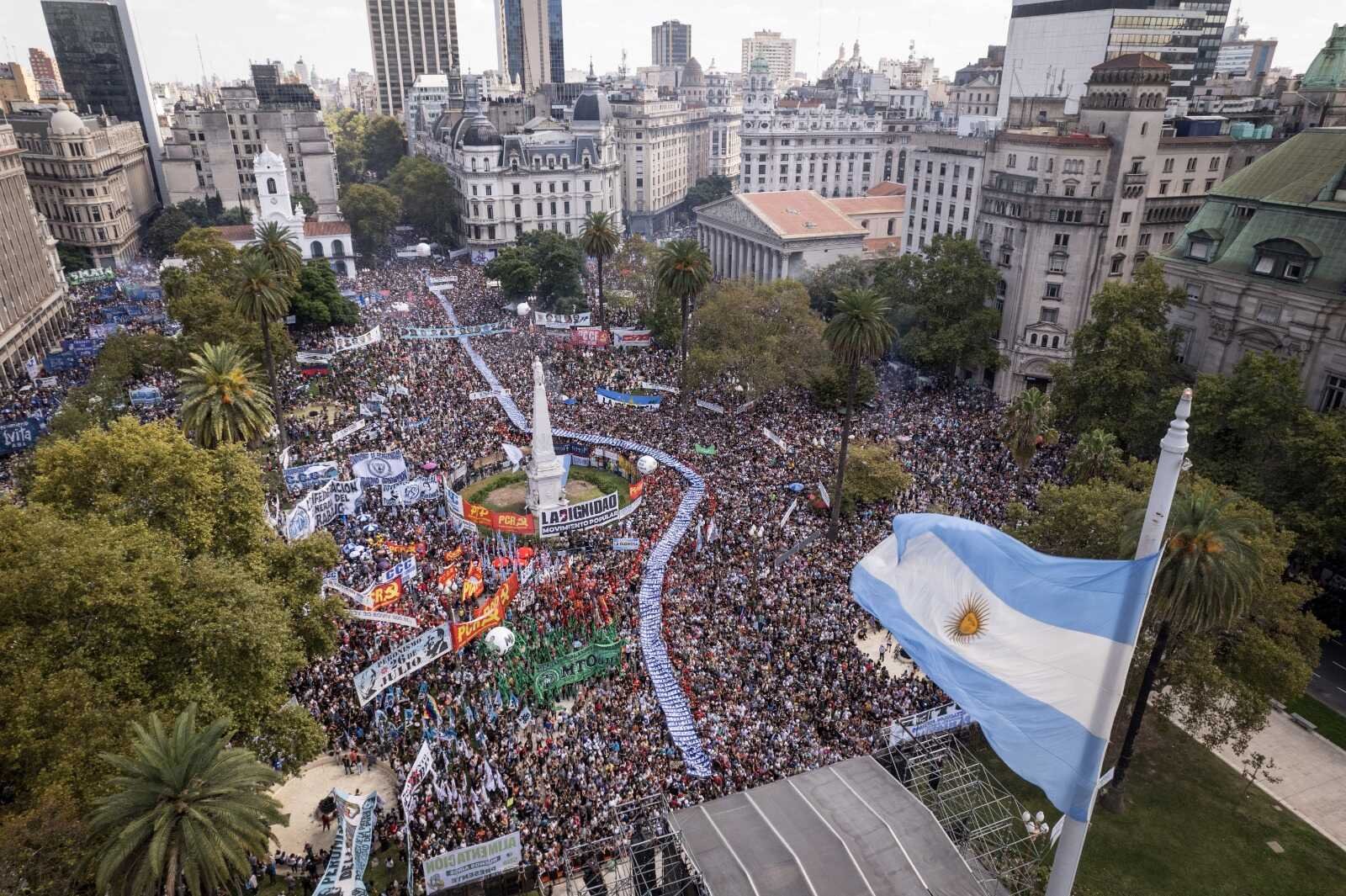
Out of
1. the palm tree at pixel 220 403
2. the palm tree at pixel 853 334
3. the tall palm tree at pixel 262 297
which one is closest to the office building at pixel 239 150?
the tall palm tree at pixel 262 297

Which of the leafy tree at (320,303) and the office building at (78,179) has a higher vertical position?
the office building at (78,179)

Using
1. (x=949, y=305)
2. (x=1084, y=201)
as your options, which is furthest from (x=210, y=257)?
(x=1084, y=201)

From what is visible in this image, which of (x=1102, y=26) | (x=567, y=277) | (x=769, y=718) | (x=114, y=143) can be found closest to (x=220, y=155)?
(x=114, y=143)

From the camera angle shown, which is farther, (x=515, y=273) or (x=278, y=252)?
(x=515, y=273)

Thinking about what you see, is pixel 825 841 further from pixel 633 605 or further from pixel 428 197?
pixel 428 197

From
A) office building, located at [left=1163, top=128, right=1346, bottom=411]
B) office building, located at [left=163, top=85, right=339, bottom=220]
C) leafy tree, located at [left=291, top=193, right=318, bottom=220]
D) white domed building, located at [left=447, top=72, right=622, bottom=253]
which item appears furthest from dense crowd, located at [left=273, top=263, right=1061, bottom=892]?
office building, located at [left=163, top=85, right=339, bottom=220]

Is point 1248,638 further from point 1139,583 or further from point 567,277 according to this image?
point 567,277

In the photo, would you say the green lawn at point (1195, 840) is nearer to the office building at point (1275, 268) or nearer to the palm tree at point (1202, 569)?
the palm tree at point (1202, 569)
